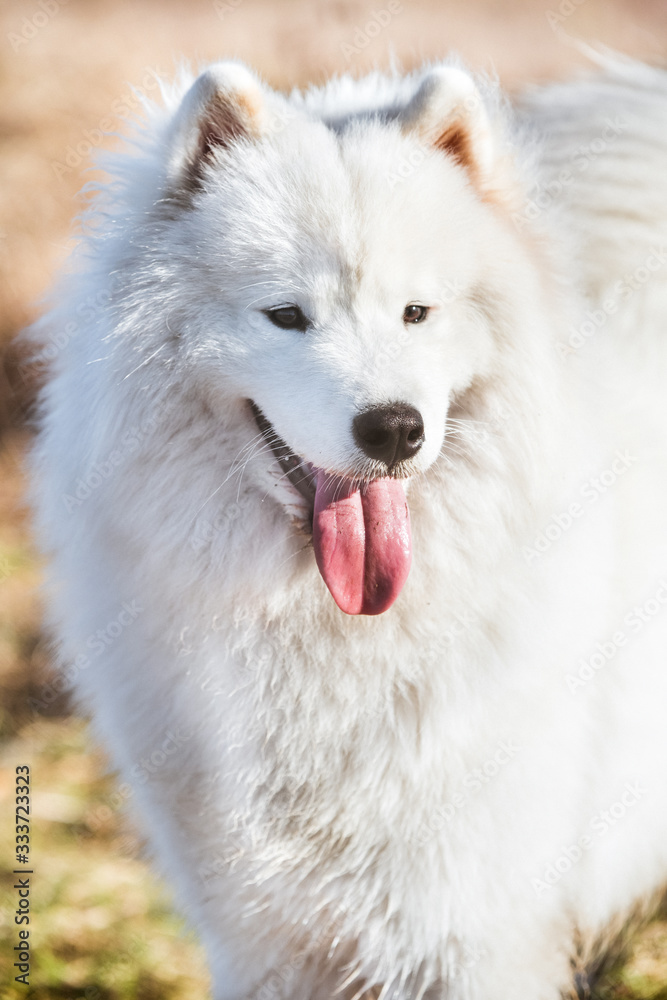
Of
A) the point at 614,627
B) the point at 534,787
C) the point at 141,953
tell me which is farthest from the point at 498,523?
the point at 141,953

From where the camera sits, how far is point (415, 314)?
6.21ft

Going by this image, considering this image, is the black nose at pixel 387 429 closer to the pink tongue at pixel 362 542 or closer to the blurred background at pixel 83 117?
the pink tongue at pixel 362 542

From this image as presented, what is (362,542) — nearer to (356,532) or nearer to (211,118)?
(356,532)

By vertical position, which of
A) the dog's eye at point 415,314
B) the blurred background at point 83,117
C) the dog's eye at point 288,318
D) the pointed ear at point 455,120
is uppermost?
the pointed ear at point 455,120

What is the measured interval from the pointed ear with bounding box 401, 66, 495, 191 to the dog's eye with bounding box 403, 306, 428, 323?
40 cm

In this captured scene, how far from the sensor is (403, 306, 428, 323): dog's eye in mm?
1885

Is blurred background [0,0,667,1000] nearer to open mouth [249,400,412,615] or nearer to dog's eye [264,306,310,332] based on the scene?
open mouth [249,400,412,615]

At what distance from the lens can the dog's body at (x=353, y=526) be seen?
1863mm

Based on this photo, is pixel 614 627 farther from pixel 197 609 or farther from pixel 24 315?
pixel 24 315

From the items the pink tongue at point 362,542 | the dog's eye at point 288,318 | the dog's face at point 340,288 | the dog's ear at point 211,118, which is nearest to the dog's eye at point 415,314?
the dog's face at point 340,288

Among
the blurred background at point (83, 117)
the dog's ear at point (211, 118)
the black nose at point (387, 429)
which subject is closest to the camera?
the black nose at point (387, 429)

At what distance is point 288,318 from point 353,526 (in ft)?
1.60

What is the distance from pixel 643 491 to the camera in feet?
7.75

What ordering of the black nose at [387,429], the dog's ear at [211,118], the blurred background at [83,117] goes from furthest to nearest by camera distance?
the blurred background at [83,117] < the dog's ear at [211,118] < the black nose at [387,429]
